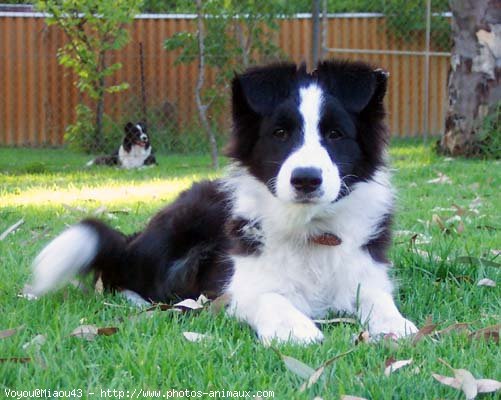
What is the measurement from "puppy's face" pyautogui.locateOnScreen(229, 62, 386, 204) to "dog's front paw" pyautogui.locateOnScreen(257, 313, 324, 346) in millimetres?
479

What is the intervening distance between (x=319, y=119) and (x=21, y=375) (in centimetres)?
159

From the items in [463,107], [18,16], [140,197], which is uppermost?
[18,16]

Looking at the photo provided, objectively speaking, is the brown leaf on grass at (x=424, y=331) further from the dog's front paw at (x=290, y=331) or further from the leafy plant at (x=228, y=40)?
the leafy plant at (x=228, y=40)

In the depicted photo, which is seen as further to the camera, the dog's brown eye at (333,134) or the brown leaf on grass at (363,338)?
the dog's brown eye at (333,134)

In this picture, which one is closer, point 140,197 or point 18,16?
point 140,197

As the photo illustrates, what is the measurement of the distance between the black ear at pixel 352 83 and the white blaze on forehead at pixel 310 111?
9 cm

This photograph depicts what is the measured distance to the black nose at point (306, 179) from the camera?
3244mm

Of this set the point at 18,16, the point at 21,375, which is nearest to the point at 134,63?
the point at 18,16

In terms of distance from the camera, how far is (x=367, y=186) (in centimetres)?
376

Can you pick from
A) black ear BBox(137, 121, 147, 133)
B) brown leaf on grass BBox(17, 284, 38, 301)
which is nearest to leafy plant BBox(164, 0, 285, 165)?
black ear BBox(137, 121, 147, 133)

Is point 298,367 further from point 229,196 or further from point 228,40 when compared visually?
point 228,40

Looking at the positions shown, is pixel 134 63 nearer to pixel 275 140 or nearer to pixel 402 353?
pixel 275 140

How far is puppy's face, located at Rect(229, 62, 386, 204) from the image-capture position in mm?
3346

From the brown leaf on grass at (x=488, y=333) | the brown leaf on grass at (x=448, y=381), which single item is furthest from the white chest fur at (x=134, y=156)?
the brown leaf on grass at (x=448, y=381)
